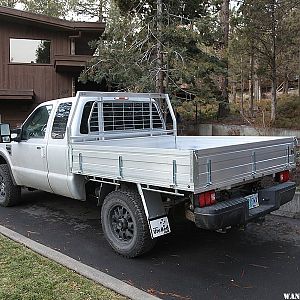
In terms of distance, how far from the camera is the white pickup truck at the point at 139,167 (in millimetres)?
4176

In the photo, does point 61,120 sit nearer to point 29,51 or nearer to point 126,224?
point 126,224

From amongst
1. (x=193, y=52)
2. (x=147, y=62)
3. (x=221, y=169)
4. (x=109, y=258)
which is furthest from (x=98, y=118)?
(x=193, y=52)

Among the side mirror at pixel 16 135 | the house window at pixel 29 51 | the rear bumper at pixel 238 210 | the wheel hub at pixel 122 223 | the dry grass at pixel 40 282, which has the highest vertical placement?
the house window at pixel 29 51

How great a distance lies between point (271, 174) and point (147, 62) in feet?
24.3

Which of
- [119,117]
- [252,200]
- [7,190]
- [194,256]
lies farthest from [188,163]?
[7,190]

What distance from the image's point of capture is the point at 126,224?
495cm

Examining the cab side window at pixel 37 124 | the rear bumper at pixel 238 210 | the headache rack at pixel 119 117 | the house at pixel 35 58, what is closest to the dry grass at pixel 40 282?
the rear bumper at pixel 238 210

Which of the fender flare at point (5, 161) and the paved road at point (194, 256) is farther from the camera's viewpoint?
the fender flare at point (5, 161)

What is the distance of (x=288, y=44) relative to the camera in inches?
633

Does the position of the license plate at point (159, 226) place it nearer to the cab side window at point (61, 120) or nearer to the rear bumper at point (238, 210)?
the rear bumper at point (238, 210)

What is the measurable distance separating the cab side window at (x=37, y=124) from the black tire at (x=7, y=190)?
0.93m

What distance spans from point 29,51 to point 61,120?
498 inches

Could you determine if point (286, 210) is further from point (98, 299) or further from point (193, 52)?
point (193, 52)

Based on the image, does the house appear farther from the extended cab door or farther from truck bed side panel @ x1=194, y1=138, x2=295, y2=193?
truck bed side panel @ x1=194, y1=138, x2=295, y2=193
